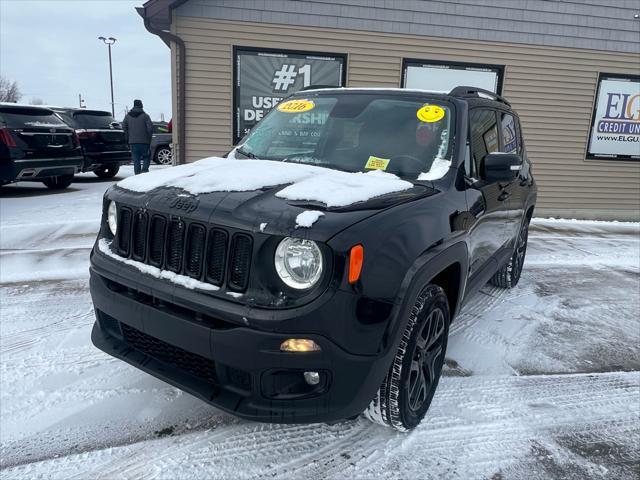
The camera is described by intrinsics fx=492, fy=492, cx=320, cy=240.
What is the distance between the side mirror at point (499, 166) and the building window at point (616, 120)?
8.25m

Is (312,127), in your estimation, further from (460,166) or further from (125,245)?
(125,245)

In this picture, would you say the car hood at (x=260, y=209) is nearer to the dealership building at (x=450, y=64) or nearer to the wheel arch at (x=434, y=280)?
the wheel arch at (x=434, y=280)

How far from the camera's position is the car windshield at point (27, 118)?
9375mm

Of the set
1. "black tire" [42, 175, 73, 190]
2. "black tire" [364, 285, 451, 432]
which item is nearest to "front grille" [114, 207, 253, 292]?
"black tire" [364, 285, 451, 432]

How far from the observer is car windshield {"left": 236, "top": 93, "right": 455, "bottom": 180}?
2957mm

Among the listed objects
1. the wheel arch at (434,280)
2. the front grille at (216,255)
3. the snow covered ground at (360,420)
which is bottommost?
the snow covered ground at (360,420)

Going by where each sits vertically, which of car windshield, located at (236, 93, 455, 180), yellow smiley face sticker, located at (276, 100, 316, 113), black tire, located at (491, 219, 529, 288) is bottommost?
black tire, located at (491, 219, 529, 288)

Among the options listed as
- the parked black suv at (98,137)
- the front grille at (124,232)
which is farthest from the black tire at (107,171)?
the front grille at (124,232)

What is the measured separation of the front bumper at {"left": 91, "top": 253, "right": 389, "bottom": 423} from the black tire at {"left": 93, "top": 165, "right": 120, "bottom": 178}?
11.7 meters

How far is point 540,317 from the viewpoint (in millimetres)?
4406

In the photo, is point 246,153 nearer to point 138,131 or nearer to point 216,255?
point 216,255

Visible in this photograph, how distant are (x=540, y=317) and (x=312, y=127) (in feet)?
8.85

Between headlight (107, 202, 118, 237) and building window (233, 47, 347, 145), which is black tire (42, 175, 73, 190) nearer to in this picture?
building window (233, 47, 347, 145)

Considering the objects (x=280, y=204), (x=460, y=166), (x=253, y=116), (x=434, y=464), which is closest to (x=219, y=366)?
(x=280, y=204)
